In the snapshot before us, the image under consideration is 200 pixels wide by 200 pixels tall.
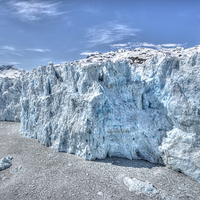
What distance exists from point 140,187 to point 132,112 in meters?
6.50

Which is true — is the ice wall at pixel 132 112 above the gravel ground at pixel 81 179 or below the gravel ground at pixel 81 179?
above

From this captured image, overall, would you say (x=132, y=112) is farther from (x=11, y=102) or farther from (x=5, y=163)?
(x=11, y=102)

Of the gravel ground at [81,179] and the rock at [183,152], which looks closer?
the gravel ground at [81,179]

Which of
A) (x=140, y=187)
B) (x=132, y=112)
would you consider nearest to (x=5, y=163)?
(x=140, y=187)

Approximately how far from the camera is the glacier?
11523 millimetres

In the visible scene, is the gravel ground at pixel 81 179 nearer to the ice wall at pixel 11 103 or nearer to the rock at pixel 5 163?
the rock at pixel 5 163

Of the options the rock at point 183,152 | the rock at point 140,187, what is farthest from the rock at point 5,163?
the rock at point 183,152

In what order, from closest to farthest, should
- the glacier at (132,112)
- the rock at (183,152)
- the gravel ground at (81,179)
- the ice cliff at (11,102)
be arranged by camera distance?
1. the gravel ground at (81,179)
2. the rock at (183,152)
3. the glacier at (132,112)
4. the ice cliff at (11,102)

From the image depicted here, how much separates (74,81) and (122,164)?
33.3ft

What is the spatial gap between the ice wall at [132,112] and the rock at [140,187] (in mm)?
3184

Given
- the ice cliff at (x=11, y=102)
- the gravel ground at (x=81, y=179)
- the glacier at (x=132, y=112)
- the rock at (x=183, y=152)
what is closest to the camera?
the gravel ground at (x=81, y=179)

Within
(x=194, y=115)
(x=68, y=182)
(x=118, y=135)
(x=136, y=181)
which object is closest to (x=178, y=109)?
(x=194, y=115)

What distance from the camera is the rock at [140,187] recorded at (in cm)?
898

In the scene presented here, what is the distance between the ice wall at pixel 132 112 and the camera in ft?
37.9
